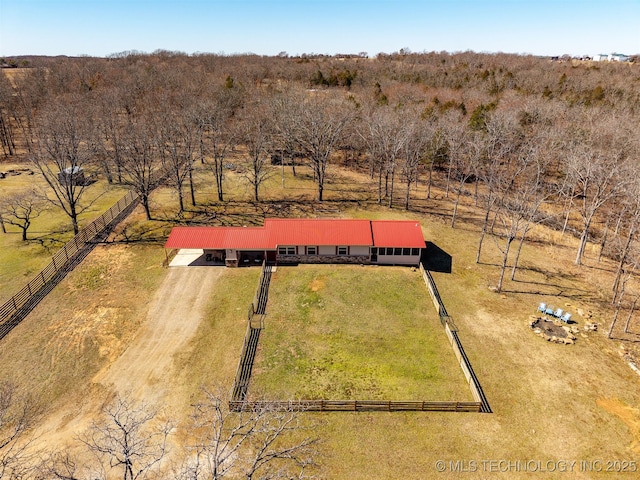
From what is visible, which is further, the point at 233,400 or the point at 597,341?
the point at 597,341

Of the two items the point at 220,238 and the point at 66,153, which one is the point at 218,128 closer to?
the point at 66,153

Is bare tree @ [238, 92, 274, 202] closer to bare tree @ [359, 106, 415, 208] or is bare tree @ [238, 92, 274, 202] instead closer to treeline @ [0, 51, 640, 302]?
treeline @ [0, 51, 640, 302]

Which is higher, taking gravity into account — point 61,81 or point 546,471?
point 61,81

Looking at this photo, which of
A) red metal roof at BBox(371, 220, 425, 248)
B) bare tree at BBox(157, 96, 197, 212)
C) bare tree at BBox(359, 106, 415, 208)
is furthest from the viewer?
bare tree at BBox(359, 106, 415, 208)

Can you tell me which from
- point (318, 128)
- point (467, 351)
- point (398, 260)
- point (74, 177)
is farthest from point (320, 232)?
point (74, 177)

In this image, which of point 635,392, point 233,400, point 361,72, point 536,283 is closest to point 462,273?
point 536,283

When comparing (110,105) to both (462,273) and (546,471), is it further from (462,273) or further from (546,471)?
(546,471)

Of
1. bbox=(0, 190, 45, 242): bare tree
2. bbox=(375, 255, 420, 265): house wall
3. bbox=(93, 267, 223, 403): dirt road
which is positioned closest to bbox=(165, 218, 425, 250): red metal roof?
bbox=(375, 255, 420, 265): house wall
